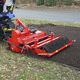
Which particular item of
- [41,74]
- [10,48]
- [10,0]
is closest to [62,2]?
[10,0]

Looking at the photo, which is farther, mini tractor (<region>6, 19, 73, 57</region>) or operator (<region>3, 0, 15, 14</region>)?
operator (<region>3, 0, 15, 14</region>)

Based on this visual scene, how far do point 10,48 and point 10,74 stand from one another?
6.12ft

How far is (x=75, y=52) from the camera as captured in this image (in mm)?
5062

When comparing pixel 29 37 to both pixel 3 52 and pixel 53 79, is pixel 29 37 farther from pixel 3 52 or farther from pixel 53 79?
pixel 53 79

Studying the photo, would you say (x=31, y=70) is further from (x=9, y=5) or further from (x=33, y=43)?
(x=9, y=5)

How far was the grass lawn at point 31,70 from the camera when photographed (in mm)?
3648

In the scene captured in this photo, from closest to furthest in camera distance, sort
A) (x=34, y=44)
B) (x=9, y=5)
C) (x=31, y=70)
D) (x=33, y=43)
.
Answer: (x=31, y=70) < (x=34, y=44) < (x=33, y=43) < (x=9, y=5)

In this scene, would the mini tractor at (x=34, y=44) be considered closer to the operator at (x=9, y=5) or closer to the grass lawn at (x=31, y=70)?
the grass lawn at (x=31, y=70)

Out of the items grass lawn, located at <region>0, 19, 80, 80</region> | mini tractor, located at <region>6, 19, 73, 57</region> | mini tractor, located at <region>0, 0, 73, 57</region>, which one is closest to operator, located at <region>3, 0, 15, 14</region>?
mini tractor, located at <region>0, 0, 73, 57</region>

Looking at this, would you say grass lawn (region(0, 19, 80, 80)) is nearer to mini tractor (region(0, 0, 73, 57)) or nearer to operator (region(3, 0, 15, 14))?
mini tractor (region(0, 0, 73, 57))

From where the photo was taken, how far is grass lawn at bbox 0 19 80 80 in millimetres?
3648

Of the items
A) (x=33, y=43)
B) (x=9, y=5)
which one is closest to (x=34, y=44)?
(x=33, y=43)

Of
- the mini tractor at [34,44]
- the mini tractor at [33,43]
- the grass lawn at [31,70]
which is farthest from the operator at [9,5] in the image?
the grass lawn at [31,70]

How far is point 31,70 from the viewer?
3988 millimetres
